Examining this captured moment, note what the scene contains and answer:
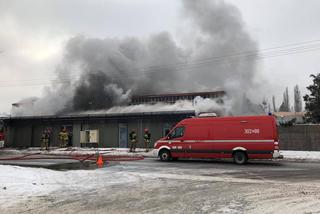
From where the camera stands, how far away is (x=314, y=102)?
31.4m

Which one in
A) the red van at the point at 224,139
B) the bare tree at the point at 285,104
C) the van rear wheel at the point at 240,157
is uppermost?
the bare tree at the point at 285,104

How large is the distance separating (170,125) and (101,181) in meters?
16.9

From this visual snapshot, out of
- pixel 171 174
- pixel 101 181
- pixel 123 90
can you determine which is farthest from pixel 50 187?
pixel 123 90

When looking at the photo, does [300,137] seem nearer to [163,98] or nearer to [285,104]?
[163,98]

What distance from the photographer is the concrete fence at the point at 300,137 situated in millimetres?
23312

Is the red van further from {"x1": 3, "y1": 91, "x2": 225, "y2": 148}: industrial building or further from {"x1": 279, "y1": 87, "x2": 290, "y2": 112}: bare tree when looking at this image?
{"x1": 279, "y1": 87, "x2": 290, "y2": 112}: bare tree

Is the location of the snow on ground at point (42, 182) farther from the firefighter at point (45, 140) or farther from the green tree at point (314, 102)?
the green tree at point (314, 102)

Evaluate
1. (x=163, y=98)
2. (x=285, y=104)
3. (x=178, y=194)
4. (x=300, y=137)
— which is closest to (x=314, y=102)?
(x=300, y=137)

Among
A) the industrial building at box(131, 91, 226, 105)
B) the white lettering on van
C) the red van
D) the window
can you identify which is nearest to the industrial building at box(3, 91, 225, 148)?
the industrial building at box(131, 91, 226, 105)

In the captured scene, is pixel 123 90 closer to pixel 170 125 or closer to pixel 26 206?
pixel 170 125

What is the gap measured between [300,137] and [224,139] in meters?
10.3

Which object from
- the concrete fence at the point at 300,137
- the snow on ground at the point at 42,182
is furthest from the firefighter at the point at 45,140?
the concrete fence at the point at 300,137

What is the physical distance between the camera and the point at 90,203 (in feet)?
23.9

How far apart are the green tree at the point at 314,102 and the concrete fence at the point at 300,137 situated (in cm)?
861
